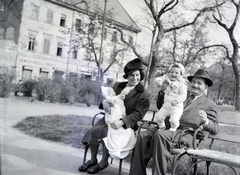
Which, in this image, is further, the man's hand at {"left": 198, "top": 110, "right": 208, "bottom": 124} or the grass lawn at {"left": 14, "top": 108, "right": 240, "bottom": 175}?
the grass lawn at {"left": 14, "top": 108, "right": 240, "bottom": 175}

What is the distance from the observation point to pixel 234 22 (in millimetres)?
2869

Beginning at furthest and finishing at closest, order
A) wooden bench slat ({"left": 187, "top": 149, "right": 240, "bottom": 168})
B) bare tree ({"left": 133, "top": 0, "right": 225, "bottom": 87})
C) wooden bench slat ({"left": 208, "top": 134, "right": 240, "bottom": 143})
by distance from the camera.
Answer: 1. bare tree ({"left": 133, "top": 0, "right": 225, "bottom": 87})
2. wooden bench slat ({"left": 208, "top": 134, "right": 240, "bottom": 143})
3. wooden bench slat ({"left": 187, "top": 149, "right": 240, "bottom": 168})

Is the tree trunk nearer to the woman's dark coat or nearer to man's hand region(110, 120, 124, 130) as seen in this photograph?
the woman's dark coat

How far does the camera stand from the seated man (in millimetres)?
2428

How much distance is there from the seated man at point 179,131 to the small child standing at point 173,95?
0.13 metres

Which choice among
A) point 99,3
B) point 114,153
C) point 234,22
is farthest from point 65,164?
point 234,22

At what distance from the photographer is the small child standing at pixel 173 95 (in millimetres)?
2605

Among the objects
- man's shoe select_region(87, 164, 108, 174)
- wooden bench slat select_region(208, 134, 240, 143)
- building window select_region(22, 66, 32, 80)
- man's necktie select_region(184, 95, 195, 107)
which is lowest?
man's shoe select_region(87, 164, 108, 174)

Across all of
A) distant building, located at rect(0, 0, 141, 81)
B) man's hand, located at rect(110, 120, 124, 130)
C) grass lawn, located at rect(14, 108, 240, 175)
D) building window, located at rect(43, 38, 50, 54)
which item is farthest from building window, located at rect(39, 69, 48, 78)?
man's hand, located at rect(110, 120, 124, 130)

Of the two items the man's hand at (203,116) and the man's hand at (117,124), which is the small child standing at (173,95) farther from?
the man's hand at (117,124)

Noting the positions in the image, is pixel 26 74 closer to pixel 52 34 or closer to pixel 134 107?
pixel 52 34

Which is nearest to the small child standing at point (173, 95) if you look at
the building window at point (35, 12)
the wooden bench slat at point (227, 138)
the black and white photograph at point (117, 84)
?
the black and white photograph at point (117, 84)

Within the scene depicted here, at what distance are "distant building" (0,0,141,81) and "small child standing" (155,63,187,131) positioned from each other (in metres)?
0.73

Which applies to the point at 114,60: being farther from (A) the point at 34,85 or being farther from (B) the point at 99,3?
(A) the point at 34,85
